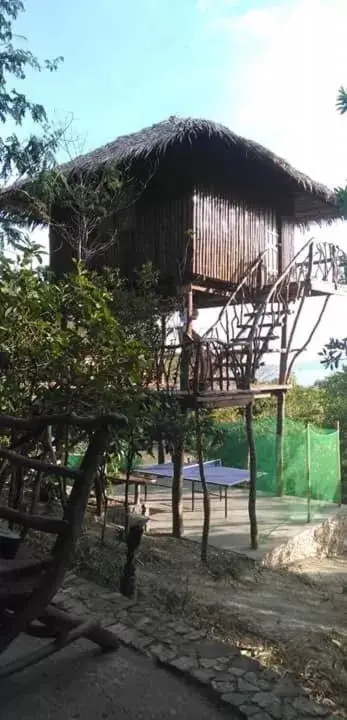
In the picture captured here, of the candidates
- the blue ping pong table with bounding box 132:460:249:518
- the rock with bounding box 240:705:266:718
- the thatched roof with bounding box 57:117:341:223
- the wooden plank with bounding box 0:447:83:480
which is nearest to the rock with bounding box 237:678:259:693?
the rock with bounding box 240:705:266:718

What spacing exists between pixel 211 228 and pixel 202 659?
8.23 metres

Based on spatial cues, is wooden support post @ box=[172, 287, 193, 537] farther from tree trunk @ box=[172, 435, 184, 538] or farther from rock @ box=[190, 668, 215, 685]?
rock @ box=[190, 668, 215, 685]

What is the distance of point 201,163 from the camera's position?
9.92m

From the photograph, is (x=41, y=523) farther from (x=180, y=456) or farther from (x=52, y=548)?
(x=180, y=456)

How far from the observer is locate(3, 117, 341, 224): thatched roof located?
30.0ft

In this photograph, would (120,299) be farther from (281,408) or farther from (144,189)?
(281,408)

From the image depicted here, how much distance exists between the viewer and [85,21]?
7.62m

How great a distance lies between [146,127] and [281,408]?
6123 millimetres

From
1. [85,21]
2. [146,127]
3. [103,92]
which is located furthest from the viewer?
[146,127]

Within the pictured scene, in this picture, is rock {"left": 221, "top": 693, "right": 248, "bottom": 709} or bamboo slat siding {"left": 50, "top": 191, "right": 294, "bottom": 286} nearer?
rock {"left": 221, "top": 693, "right": 248, "bottom": 709}

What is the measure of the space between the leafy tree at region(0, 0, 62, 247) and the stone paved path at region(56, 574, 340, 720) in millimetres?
5954

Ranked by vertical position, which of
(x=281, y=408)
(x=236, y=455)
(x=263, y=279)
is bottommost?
(x=236, y=455)

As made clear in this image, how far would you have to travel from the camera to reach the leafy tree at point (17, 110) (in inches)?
261

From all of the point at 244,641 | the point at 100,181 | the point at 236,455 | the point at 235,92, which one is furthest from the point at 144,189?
the point at 244,641
